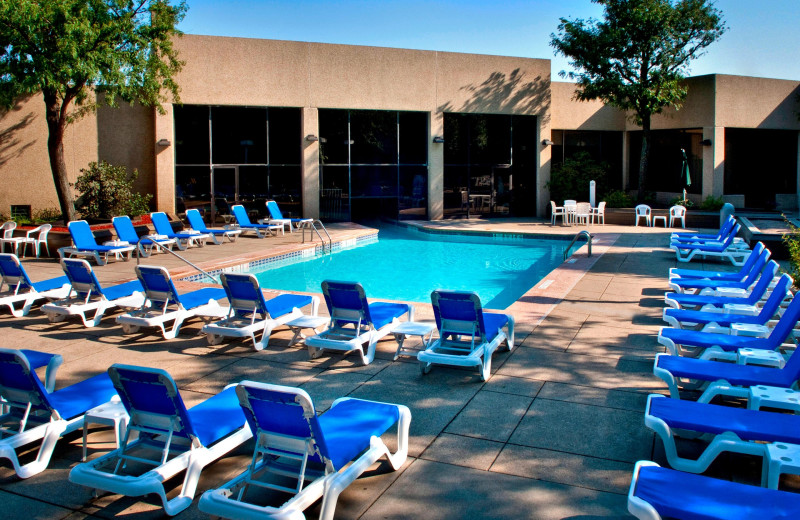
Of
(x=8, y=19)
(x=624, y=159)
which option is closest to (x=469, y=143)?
(x=624, y=159)

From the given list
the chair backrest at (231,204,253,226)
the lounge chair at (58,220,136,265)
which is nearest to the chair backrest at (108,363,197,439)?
the lounge chair at (58,220,136,265)

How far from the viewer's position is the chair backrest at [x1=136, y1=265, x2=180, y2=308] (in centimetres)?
866

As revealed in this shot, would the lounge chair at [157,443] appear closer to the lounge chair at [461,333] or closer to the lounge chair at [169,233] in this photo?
the lounge chair at [461,333]

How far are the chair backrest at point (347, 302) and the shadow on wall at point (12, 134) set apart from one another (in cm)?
1598

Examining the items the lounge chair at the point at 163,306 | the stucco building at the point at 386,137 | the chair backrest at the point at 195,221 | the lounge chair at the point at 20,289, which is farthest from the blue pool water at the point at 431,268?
the stucco building at the point at 386,137

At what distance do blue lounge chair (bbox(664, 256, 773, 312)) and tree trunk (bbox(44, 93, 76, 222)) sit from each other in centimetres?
1379

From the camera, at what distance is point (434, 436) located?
5523 millimetres

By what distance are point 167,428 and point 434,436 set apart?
6.53 ft

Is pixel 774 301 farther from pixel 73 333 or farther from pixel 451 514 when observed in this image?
pixel 73 333

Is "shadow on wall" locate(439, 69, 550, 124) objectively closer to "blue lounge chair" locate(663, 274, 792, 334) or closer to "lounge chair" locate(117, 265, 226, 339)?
"lounge chair" locate(117, 265, 226, 339)

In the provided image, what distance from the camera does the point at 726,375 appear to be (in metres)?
5.82

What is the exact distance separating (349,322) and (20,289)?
569cm

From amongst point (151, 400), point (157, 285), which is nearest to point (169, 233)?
point (157, 285)

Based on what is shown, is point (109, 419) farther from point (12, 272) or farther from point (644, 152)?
point (644, 152)
